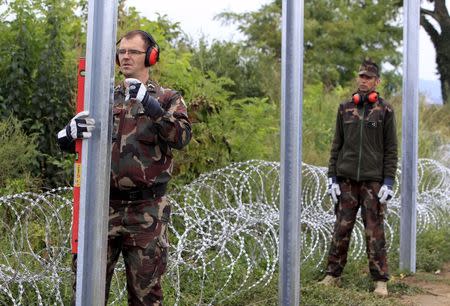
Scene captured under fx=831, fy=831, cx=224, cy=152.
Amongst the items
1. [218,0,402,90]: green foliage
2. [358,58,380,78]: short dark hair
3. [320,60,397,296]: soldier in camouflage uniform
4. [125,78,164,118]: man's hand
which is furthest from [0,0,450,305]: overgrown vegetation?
[218,0,402,90]: green foliage

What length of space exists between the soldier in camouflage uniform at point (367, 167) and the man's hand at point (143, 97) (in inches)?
149

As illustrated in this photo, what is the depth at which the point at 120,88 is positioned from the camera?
472cm

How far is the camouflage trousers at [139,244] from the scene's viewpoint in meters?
4.50

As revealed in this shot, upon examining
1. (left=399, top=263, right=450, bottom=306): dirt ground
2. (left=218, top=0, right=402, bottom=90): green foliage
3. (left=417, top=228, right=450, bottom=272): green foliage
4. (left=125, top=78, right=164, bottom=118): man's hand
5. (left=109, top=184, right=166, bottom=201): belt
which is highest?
(left=218, top=0, right=402, bottom=90): green foliage

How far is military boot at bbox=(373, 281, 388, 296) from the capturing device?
302 inches

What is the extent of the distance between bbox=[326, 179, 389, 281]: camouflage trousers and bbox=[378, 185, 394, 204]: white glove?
8cm

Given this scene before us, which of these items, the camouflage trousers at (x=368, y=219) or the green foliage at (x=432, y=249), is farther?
the green foliage at (x=432, y=249)

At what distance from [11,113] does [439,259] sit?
17.2 ft

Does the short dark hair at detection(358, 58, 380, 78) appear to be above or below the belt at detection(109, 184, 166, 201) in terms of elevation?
above

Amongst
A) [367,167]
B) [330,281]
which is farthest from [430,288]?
[367,167]

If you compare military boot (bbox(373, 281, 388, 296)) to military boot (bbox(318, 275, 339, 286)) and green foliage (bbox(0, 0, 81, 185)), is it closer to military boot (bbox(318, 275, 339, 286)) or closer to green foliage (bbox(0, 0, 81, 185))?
military boot (bbox(318, 275, 339, 286))

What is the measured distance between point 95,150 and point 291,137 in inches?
85.8

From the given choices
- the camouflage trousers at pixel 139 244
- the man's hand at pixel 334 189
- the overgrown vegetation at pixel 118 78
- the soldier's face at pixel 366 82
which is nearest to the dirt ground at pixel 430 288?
the overgrown vegetation at pixel 118 78

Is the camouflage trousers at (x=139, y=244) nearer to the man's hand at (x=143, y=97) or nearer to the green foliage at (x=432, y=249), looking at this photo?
the man's hand at (x=143, y=97)
